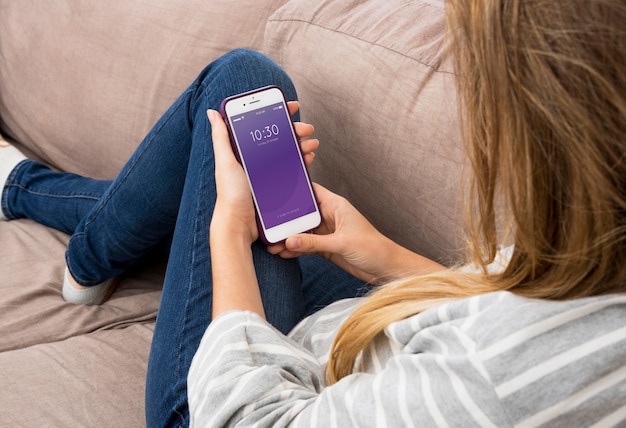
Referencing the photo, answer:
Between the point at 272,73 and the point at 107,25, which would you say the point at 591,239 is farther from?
the point at 107,25

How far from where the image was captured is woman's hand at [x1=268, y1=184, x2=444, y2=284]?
0.86 metres

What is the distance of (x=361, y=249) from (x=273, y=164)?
16cm

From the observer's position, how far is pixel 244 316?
0.71 m

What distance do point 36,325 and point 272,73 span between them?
0.53 metres

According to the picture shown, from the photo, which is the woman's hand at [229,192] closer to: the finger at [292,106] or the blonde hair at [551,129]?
the finger at [292,106]

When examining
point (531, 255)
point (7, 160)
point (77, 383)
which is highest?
point (531, 255)

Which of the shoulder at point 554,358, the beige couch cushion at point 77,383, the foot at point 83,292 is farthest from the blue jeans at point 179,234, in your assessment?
the shoulder at point 554,358

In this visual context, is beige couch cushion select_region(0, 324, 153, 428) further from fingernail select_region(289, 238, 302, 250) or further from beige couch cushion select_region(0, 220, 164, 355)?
fingernail select_region(289, 238, 302, 250)

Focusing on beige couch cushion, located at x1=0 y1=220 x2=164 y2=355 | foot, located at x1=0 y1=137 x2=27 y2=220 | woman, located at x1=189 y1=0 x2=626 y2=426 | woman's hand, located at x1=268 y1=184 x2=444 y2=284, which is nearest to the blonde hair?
woman, located at x1=189 y1=0 x2=626 y2=426


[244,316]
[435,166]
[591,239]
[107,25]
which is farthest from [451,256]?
[107,25]

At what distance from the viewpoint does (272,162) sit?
893mm

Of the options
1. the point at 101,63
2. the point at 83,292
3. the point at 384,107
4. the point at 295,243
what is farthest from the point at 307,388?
the point at 101,63

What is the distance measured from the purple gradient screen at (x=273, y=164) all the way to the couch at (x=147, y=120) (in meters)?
0.13

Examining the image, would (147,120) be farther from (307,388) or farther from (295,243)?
(307,388)
